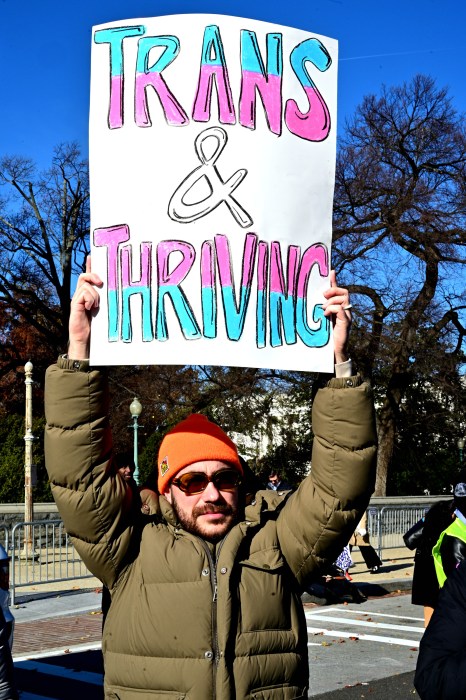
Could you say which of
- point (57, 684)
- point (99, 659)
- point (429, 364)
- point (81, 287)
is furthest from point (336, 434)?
point (429, 364)

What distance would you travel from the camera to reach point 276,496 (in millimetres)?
3365

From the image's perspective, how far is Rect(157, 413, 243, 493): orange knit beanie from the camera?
3205mm

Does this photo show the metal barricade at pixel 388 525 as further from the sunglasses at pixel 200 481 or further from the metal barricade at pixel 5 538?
the sunglasses at pixel 200 481

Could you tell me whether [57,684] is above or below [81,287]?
below

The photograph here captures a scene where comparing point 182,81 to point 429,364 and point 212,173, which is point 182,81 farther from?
point 429,364

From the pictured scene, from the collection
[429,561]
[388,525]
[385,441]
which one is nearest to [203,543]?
[429,561]

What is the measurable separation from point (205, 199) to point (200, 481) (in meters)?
1.00

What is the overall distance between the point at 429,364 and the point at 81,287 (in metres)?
26.4

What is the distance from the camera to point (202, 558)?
308 cm

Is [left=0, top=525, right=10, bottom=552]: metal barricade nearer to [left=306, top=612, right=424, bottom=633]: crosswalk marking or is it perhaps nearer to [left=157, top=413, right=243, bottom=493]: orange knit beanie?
[left=306, top=612, right=424, bottom=633]: crosswalk marking

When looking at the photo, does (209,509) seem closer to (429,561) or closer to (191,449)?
A: (191,449)

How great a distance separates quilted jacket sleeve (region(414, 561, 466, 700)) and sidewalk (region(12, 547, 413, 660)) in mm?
7726

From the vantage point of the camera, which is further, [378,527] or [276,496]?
[378,527]

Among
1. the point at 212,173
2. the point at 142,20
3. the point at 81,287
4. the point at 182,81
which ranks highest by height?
the point at 142,20
